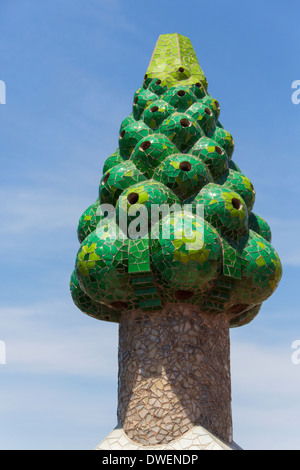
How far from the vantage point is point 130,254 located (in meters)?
11.8

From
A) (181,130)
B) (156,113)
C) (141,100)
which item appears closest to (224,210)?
(181,130)

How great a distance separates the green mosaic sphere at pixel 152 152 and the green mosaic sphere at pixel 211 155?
0.41 m

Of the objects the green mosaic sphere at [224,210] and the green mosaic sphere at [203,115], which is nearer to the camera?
the green mosaic sphere at [224,210]

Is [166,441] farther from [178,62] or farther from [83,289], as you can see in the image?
[178,62]

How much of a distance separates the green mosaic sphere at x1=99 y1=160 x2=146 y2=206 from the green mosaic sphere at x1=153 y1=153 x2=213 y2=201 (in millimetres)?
494

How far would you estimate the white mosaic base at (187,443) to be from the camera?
1098cm

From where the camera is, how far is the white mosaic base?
10977mm

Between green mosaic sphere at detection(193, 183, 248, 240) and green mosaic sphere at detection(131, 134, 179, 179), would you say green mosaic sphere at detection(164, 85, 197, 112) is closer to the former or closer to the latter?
green mosaic sphere at detection(131, 134, 179, 179)

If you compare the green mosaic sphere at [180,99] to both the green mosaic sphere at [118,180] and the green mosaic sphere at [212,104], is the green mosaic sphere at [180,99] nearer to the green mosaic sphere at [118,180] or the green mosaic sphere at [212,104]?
the green mosaic sphere at [212,104]

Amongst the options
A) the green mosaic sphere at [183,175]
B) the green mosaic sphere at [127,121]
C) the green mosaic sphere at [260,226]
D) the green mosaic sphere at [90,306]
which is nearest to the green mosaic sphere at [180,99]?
the green mosaic sphere at [127,121]

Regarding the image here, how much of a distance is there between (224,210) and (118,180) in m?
2.08

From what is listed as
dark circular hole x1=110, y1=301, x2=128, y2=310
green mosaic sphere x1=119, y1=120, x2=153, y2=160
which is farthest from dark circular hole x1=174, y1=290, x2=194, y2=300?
green mosaic sphere x1=119, y1=120, x2=153, y2=160

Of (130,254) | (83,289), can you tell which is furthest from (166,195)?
(83,289)
